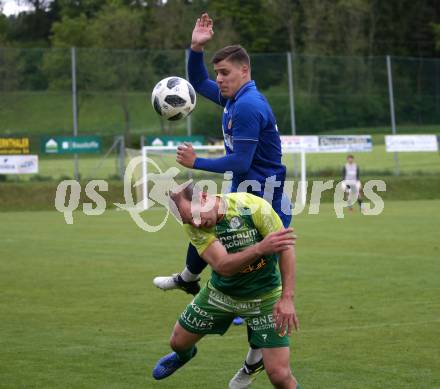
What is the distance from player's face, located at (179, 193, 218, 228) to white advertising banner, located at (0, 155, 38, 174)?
2850 cm

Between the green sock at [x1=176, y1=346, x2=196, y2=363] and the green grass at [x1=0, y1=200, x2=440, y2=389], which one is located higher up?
the green sock at [x1=176, y1=346, x2=196, y2=363]

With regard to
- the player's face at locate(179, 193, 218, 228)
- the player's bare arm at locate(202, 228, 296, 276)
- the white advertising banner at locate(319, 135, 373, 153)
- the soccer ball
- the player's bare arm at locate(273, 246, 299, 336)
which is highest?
the soccer ball

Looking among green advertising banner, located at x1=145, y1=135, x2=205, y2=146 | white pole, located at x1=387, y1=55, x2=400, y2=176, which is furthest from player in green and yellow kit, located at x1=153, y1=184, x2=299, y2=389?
white pole, located at x1=387, y1=55, x2=400, y2=176

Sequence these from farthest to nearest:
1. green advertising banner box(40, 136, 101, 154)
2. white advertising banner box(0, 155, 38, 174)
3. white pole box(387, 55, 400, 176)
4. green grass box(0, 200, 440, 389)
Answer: white pole box(387, 55, 400, 176)
green advertising banner box(40, 136, 101, 154)
white advertising banner box(0, 155, 38, 174)
green grass box(0, 200, 440, 389)

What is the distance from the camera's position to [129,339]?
9.62 meters

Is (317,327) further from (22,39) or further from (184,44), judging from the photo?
(22,39)

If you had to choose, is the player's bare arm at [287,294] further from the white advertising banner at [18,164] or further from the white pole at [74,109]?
the white pole at [74,109]

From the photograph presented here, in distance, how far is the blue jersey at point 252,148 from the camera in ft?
24.0

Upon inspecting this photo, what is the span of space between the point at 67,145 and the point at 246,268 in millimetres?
28840

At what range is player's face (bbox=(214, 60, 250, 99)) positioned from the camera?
743cm

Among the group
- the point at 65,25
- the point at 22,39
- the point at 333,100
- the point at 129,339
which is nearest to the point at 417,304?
the point at 129,339

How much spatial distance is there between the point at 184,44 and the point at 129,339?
48.5 metres

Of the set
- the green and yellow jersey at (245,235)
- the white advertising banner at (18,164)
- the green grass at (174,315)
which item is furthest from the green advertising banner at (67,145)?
the green and yellow jersey at (245,235)

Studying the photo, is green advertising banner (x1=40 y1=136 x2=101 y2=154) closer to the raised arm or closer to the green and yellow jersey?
the raised arm
